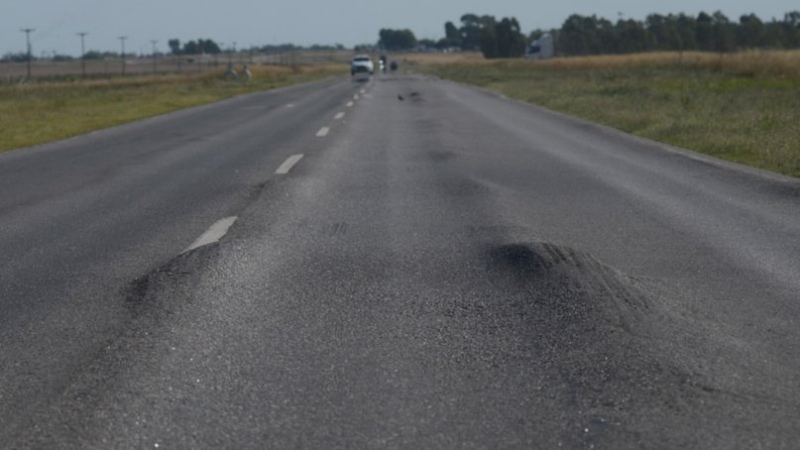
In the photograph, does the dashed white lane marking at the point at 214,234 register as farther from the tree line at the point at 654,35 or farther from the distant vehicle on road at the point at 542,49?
the distant vehicle on road at the point at 542,49

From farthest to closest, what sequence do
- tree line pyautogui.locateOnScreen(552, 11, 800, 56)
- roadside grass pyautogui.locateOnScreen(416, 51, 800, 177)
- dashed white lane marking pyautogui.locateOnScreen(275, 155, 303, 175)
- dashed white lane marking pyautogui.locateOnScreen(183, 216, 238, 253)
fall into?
1. tree line pyautogui.locateOnScreen(552, 11, 800, 56)
2. roadside grass pyautogui.locateOnScreen(416, 51, 800, 177)
3. dashed white lane marking pyautogui.locateOnScreen(275, 155, 303, 175)
4. dashed white lane marking pyautogui.locateOnScreen(183, 216, 238, 253)

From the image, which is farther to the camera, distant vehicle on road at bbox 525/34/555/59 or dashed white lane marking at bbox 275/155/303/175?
distant vehicle on road at bbox 525/34/555/59

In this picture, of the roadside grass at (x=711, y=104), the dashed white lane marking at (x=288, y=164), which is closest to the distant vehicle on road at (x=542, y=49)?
the roadside grass at (x=711, y=104)

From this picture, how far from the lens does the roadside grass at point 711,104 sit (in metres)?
19.2

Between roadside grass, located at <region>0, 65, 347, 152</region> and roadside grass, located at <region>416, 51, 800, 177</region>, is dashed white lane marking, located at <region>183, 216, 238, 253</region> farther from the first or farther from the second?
roadside grass, located at <region>0, 65, 347, 152</region>

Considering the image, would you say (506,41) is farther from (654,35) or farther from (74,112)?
(74,112)

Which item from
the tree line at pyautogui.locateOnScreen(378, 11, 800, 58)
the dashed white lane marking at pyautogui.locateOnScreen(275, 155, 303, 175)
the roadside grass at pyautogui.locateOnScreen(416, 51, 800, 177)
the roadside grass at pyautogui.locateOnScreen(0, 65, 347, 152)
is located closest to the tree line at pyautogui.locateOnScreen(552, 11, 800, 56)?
the tree line at pyautogui.locateOnScreen(378, 11, 800, 58)

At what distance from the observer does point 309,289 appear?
784cm

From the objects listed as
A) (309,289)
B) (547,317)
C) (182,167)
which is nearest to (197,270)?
(309,289)

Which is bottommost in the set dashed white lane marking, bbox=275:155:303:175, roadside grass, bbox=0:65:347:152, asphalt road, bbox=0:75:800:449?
roadside grass, bbox=0:65:347:152

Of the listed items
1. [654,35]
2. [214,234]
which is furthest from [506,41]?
[214,234]

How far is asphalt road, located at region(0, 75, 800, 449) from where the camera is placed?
519 centimetres

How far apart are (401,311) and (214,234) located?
3.18m

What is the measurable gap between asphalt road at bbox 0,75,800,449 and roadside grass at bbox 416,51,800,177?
15.9 feet
